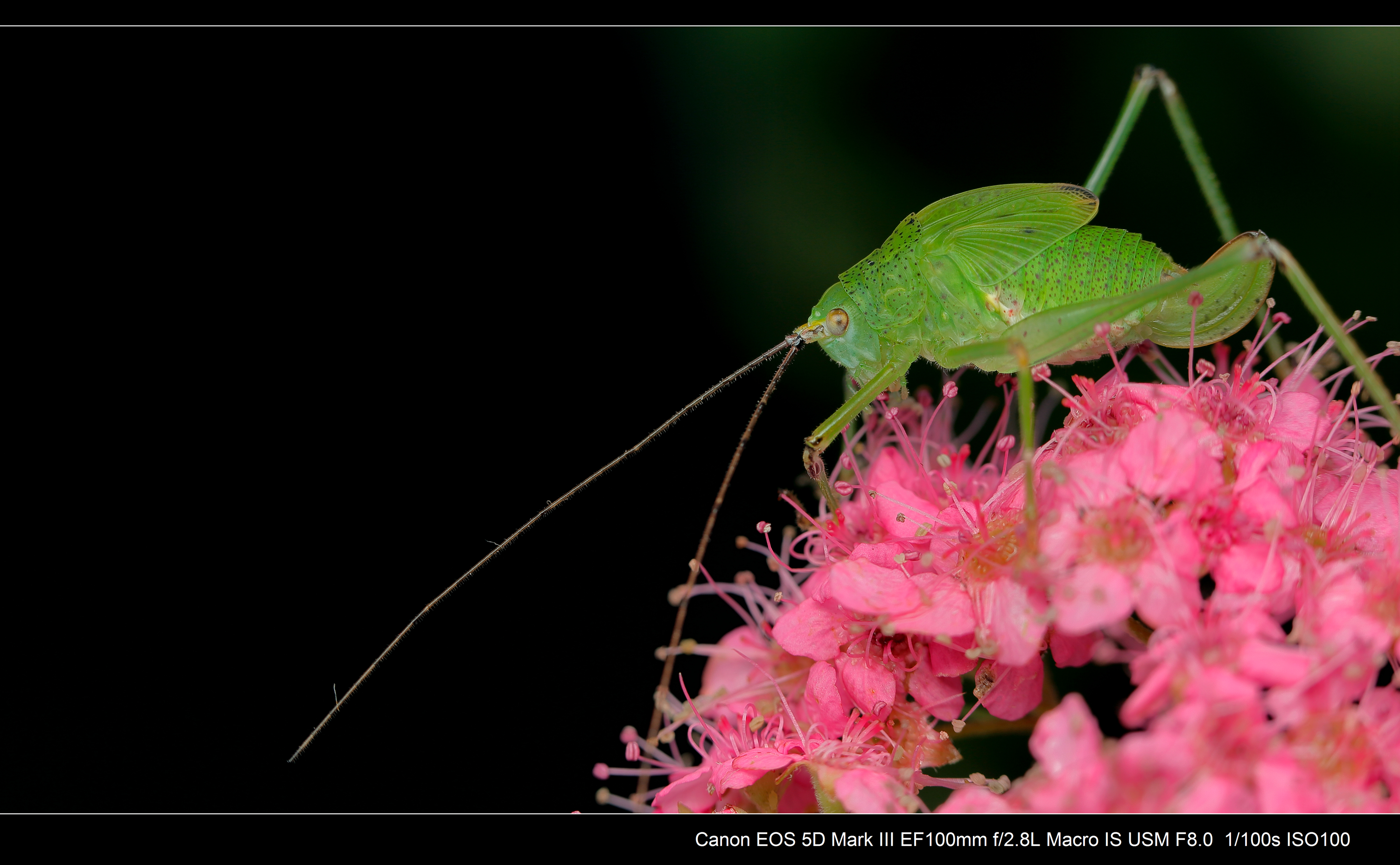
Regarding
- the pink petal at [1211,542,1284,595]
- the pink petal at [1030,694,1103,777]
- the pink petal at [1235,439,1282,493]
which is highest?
the pink petal at [1235,439,1282,493]

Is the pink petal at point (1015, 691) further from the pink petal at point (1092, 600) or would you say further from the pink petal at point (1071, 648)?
the pink petal at point (1092, 600)

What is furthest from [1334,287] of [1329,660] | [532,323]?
[532,323]

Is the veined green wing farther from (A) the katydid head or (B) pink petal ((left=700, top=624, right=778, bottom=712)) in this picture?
(B) pink petal ((left=700, top=624, right=778, bottom=712))

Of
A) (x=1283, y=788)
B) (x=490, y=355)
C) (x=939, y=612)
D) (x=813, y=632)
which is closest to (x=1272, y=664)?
(x=1283, y=788)

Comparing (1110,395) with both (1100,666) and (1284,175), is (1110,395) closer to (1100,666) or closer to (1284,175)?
(1100,666)

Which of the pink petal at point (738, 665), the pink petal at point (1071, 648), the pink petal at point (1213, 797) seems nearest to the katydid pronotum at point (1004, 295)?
the pink petal at point (738, 665)

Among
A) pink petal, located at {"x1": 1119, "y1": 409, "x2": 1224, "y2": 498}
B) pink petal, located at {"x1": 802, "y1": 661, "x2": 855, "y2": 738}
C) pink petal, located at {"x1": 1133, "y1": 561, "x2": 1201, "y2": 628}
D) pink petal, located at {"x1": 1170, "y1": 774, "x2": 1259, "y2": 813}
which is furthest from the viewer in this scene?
pink petal, located at {"x1": 802, "y1": 661, "x2": 855, "y2": 738}

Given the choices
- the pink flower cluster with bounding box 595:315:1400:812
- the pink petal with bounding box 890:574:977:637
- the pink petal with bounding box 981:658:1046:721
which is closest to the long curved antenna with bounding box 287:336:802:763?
the pink flower cluster with bounding box 595:315:1400:812
